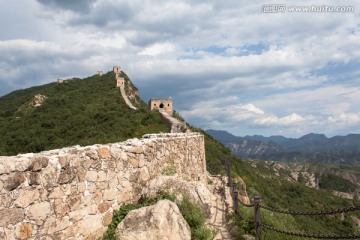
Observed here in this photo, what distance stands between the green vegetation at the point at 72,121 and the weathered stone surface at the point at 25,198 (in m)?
22.1

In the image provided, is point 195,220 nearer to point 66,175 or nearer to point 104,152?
point 104,152

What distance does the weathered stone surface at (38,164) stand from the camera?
5215 mm

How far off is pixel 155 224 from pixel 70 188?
1.65 m

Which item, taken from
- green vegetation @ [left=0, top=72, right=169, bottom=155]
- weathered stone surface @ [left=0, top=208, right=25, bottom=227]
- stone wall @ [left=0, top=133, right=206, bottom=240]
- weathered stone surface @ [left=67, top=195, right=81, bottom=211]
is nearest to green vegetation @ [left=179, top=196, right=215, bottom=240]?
stone wall @ [left=0, top=133, right=206, bottom=240]

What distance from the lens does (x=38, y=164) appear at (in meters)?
5.32

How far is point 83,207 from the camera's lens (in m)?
6.26

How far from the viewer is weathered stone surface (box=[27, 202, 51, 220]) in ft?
17.0

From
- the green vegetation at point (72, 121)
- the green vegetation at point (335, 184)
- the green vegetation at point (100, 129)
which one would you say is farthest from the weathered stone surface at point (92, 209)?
the green vegetation at point (335, 184)

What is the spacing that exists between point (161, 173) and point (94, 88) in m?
63.2

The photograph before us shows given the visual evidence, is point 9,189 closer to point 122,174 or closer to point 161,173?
point 122,174

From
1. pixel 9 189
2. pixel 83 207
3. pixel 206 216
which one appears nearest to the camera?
pixel 9 189

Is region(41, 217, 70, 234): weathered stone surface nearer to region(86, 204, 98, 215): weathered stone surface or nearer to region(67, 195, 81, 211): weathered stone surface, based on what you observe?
region(67, 195, 81, 211): weathered stone surface

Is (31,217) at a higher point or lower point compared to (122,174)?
lower

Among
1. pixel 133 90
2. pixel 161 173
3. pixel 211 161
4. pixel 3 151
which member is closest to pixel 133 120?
pixel 211 161
